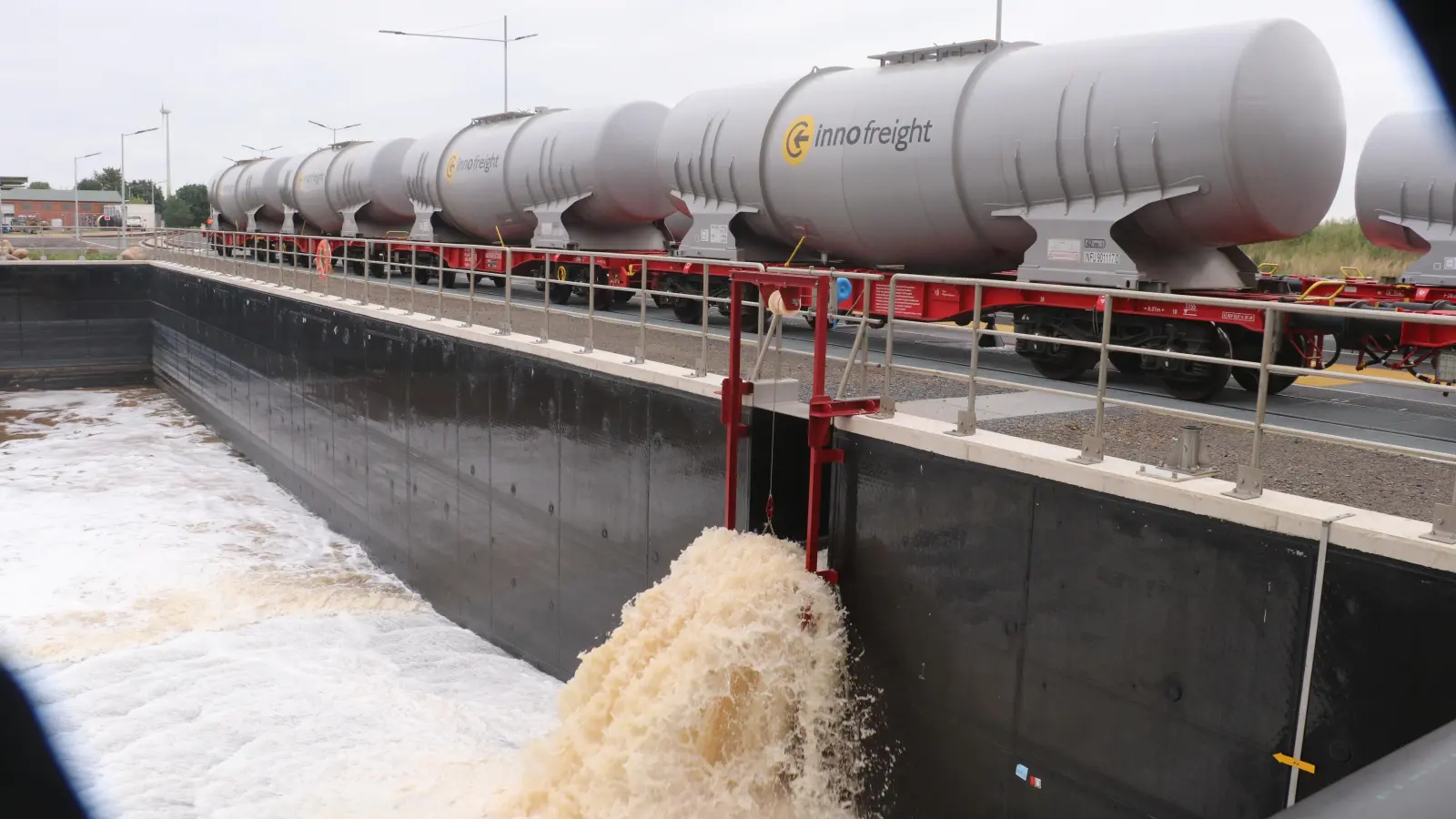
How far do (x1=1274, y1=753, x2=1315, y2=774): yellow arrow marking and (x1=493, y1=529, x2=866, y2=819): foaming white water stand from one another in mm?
3154

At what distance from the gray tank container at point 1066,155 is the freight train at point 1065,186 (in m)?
0.02

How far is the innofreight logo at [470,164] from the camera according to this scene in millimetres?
23922

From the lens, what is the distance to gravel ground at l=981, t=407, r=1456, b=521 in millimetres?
6238

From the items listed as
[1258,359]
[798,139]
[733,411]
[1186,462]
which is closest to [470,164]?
[798,139]

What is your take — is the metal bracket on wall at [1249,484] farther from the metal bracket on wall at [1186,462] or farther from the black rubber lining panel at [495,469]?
the black rubber lining panel at [495,469]

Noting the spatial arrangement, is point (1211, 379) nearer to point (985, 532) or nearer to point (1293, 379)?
point (1293, 379)

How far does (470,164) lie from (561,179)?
409 centimetres

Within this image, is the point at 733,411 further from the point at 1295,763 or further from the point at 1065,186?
the point at 1065,186

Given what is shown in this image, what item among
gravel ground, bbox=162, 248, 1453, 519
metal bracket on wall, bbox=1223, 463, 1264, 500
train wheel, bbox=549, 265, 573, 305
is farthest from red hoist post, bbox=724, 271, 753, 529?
train wheel, bbox=549, 265, 573, 305

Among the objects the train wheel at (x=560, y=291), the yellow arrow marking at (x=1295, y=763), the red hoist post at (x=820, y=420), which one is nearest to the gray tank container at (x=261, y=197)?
the train wheel at (x=560, y=291)

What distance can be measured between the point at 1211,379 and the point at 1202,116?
8.36ft

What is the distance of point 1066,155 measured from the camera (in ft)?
39.0

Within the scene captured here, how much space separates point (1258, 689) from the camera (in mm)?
5762

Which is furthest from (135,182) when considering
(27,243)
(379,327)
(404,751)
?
(404,751)
